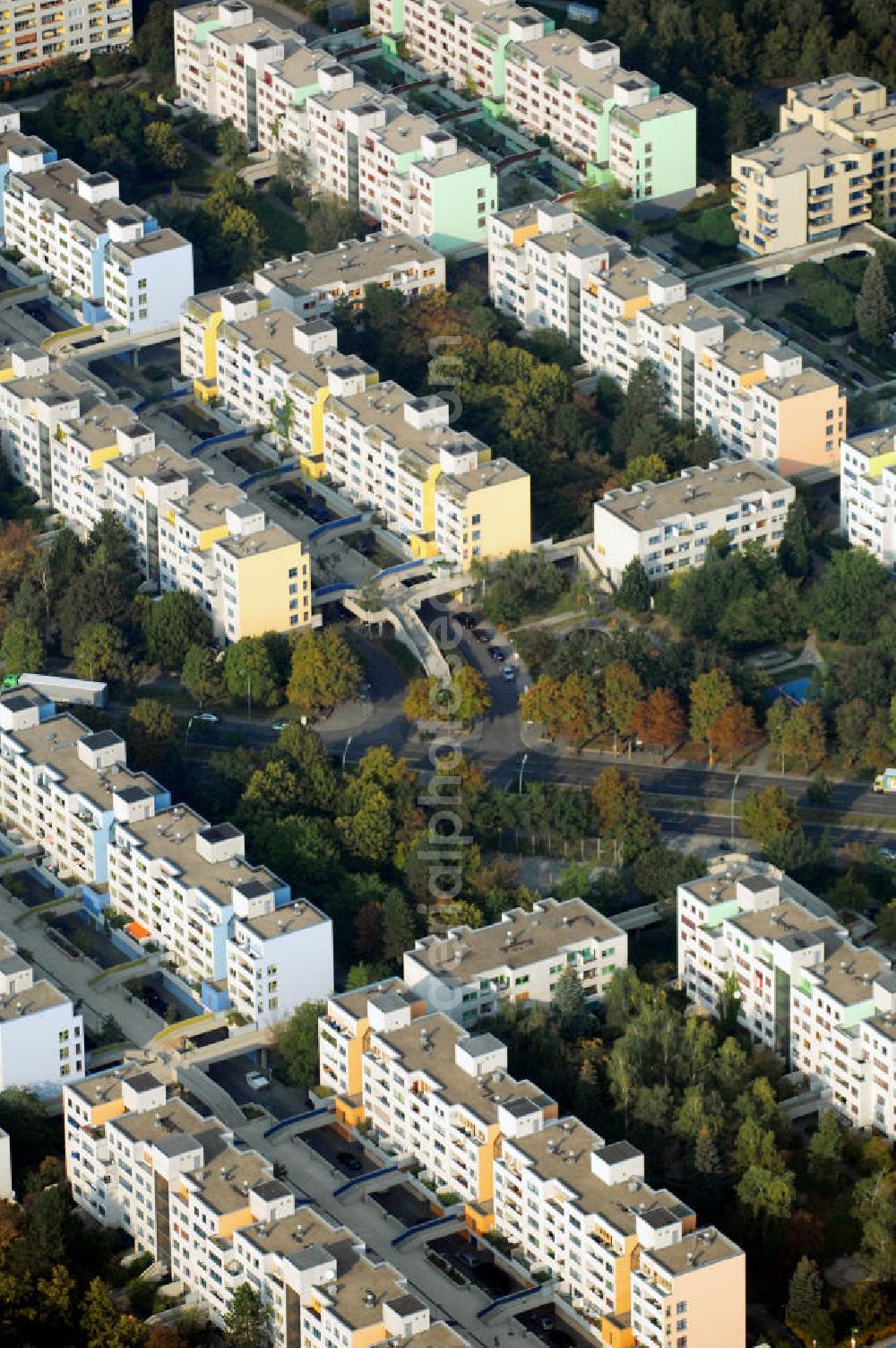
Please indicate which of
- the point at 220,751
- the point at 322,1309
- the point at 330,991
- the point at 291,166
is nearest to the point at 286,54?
the point at 291,166

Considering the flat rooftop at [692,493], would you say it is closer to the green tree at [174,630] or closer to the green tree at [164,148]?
the green tree at [174,630]

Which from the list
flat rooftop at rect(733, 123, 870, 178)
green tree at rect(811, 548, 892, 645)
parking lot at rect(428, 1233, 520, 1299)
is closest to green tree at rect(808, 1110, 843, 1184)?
parking lot at rect(428, 1233, 520, 1299)

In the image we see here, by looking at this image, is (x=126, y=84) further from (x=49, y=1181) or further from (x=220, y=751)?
(x=49, y=1181)

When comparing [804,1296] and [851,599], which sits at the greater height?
[851,599]

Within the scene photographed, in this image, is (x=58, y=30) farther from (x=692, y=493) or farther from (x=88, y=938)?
(x=88, y=938)

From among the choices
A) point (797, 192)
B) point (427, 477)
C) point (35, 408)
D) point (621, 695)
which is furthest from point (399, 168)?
point (621, 695)

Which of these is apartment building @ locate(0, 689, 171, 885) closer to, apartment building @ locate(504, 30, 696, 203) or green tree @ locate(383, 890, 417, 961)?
green tree @ locate(383, 890, 417, 961)
